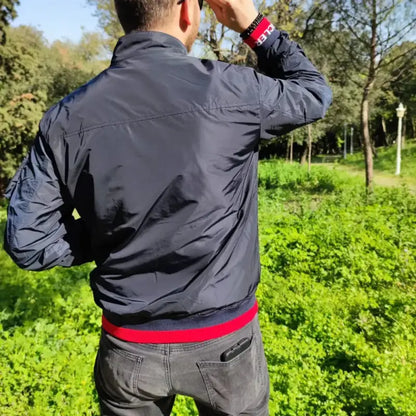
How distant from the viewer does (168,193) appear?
1.14 m

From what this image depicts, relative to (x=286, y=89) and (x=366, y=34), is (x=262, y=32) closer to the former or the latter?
(x=286, y=89)

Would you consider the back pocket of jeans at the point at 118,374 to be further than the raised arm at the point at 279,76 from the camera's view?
Yes

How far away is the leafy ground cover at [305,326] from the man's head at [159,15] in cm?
252

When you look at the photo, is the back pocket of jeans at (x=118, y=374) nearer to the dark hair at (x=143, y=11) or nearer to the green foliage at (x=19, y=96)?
the dark hair at (x=143, y=11)

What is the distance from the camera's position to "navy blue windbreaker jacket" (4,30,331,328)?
1125 millimetres

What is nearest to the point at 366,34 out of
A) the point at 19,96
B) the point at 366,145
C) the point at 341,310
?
the point at 366,145

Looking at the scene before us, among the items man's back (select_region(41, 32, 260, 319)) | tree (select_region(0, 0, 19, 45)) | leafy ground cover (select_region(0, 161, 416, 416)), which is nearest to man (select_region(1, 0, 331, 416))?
man's back (select_region(41, 32, 260, 319))

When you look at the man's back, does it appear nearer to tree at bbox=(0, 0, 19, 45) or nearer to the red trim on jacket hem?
the red trim on jacket hem

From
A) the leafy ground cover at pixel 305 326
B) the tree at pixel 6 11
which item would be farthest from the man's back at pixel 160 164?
the tree at pixel 6 11

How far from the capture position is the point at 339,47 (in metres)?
11.4

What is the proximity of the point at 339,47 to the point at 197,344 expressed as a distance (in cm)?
1198

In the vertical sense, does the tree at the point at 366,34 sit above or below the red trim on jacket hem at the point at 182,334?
above

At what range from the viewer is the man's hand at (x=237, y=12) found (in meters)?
1.27

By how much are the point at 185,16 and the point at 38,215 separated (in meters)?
0.76
